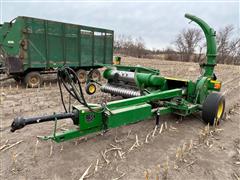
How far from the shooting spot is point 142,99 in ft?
11.5

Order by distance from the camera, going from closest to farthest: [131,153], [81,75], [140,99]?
[131,153]
[140,99]
[81,75]

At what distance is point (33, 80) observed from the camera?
7984 mm

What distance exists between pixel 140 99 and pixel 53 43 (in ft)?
19.7

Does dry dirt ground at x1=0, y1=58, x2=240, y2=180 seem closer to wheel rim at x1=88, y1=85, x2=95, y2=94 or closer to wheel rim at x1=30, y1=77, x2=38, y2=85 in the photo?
wheel rim at x1=88, y1=85, x2=95, y2=94

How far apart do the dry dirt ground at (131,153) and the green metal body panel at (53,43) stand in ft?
12.5

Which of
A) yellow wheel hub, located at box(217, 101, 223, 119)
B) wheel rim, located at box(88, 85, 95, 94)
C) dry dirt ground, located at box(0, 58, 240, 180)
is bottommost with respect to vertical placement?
dry dirt ground, located at box(0, 58, 240, 180)

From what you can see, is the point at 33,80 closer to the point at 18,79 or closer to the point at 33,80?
the point at 33,80

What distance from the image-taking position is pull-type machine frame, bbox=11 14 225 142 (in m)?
2.65

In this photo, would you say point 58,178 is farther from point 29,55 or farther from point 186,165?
point 29,55

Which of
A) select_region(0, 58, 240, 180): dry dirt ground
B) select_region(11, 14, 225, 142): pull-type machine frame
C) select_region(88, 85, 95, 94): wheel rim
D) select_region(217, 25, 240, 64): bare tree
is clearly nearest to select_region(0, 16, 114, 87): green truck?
select_region(88, 85, 95, 94): wheel rim

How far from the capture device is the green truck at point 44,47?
7449mm

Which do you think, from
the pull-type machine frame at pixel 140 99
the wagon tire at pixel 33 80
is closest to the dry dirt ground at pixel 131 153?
the pull-type machine frame at pixel 140 99

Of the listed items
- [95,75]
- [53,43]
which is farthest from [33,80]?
[95,75]

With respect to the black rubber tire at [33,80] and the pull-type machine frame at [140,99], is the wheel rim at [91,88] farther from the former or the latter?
the black rubber tire at [33,80]
